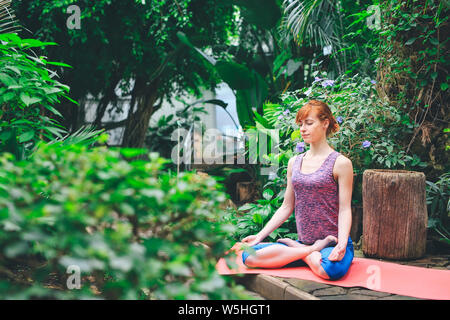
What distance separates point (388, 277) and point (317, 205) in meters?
0.71

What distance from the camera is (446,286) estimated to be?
2.47 metres

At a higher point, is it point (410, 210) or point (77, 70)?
point (77, 70)

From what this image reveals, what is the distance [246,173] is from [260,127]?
6.27 feet

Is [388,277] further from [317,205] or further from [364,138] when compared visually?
[364,138]

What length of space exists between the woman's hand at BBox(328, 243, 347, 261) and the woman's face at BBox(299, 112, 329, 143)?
0.82 m

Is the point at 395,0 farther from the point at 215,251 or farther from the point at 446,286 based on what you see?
the point at 215,251

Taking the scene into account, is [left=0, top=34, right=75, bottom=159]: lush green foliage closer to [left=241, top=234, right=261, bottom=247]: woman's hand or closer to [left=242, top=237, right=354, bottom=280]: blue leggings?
[left=241, top=234, right=261, bottom=247]: woman's hand

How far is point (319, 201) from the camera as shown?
2.78 meters

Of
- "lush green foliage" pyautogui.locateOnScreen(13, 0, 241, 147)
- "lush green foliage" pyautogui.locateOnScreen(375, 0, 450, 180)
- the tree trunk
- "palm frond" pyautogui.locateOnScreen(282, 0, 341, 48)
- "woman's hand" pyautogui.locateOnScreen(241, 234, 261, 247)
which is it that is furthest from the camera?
the tree trunk

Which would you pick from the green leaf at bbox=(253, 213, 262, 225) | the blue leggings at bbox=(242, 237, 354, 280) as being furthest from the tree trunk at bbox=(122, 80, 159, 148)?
the blue leggings at bbox=(242, 237, 354, 280)

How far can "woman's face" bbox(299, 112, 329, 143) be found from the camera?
273 centimetres

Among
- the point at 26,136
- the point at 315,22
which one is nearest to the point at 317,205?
the point at 26,136

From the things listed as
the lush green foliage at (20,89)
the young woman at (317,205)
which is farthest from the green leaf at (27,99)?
the young woman at (317,205)
